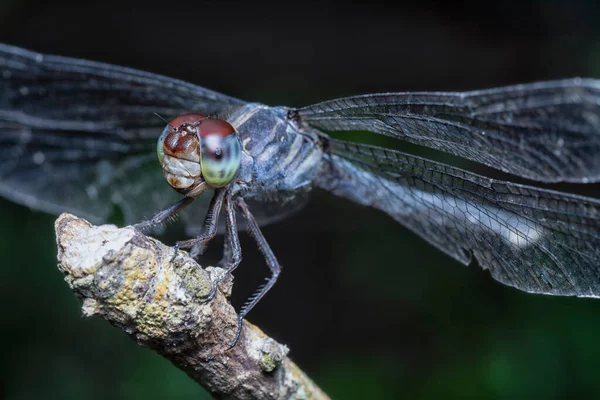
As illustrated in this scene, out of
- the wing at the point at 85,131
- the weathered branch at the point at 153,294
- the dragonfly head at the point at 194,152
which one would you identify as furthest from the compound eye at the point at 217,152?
the wing at the point at 85,131

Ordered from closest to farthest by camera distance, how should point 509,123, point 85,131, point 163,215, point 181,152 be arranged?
point 509,123 → point 181,152 → point 163,215 → point 85,131

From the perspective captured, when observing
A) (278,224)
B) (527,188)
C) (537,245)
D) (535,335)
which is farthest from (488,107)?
(278,224)

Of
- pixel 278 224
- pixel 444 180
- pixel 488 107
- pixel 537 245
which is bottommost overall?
pixel 278 224

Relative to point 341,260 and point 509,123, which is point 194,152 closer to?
point 509,123

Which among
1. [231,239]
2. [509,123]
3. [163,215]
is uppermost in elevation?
[509,123]

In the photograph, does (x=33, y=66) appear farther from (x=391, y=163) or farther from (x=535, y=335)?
(x=535, y=335)

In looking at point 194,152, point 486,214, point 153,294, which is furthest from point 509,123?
point 153,294

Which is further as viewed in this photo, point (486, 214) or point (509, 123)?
point (486, 214)

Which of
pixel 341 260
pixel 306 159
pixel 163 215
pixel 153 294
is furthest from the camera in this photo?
pixel 341 260
